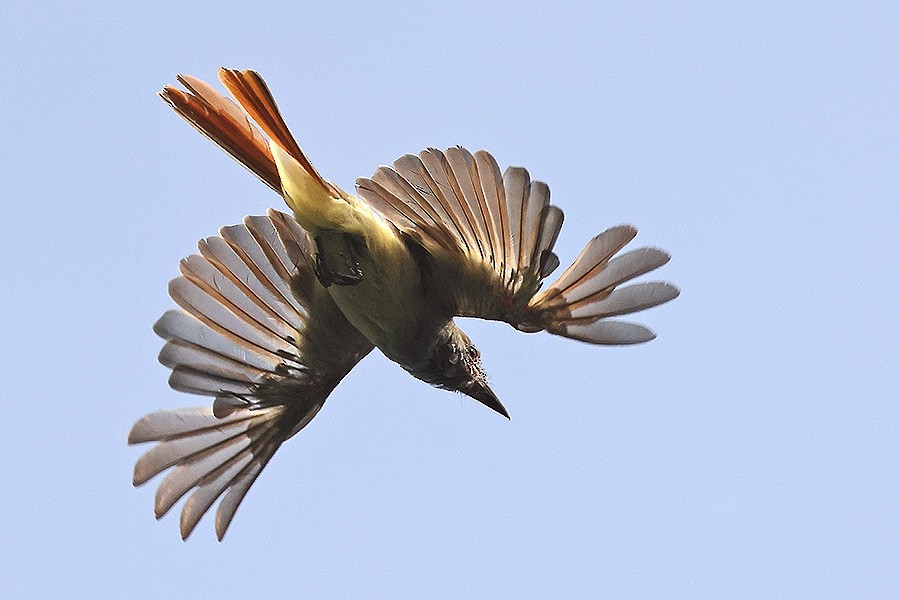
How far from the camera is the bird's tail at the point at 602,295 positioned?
6113 mm

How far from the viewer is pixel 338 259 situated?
240 inches

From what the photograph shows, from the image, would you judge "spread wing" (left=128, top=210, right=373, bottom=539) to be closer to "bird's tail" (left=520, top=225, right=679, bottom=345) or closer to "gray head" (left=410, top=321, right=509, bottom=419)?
"gray head" (left=410, top=321, right=509, bottom=419)

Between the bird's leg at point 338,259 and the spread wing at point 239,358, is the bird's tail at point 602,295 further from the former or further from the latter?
the spread wing at point 239,358

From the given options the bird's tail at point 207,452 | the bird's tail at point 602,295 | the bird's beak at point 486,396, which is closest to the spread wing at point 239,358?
the bird's tail at point 207,452

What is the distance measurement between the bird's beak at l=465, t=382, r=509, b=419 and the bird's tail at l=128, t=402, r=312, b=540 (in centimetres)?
86

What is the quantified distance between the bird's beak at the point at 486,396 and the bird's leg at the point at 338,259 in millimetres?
976

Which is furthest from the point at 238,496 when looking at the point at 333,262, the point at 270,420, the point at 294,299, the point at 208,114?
the point at 208,114

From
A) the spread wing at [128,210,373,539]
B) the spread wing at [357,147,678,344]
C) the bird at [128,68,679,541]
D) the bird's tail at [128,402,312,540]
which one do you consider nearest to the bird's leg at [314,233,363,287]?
the bird at [128,68,679,541]

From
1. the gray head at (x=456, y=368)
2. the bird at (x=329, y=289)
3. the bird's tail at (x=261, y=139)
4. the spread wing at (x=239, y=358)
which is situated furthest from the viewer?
the spread wing at (x=239, y=358)

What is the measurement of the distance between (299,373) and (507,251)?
137 cm

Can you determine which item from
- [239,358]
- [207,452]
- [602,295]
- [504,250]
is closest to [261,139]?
[504,250]

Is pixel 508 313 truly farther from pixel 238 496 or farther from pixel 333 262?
pixel 238 496

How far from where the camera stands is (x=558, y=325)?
6.34 m

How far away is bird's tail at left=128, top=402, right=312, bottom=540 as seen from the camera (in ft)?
22.1
